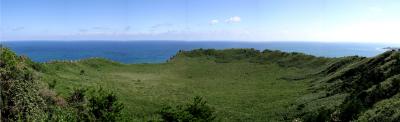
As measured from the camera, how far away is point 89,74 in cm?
7575

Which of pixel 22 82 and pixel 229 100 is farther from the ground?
pixel 22 82

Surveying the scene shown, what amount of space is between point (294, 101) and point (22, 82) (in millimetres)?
31151

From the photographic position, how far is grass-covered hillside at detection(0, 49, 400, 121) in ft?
108

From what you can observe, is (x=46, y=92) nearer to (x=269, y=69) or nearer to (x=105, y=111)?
(x=105, y=111)

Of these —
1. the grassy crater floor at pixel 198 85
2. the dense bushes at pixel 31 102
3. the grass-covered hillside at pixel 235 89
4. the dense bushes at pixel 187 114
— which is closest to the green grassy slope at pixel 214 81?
the grassy crater floor at pixel 198 85

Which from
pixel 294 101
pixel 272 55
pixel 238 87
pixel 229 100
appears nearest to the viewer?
pixel 294 101

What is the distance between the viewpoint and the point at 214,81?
7888 cm

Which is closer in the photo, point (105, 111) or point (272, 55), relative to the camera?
point (105, 111)

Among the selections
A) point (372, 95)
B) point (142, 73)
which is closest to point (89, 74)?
point (142, 73)

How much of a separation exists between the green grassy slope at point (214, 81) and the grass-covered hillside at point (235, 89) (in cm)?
12

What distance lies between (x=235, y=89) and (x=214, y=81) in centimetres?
1074

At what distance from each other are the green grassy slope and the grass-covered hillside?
119 mm

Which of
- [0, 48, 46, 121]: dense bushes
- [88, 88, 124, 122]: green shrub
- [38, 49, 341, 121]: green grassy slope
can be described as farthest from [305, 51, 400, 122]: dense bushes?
[0, 48, 46, 121]: dense bushes

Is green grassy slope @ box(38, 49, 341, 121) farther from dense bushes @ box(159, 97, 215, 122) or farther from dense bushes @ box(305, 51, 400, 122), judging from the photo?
dense bushes @ box(305, 51, 400, 122)
